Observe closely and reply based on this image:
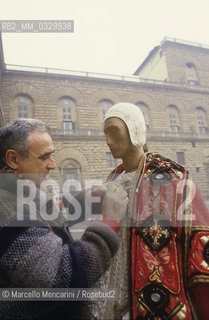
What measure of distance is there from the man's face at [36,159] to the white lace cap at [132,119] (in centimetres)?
71

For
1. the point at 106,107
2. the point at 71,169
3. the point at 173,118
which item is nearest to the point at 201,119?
the point at 173,118

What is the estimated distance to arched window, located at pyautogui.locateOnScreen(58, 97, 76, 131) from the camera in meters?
16.2

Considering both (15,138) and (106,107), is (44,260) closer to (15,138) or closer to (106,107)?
(15,138)

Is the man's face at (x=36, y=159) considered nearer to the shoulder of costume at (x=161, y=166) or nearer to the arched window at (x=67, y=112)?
the shoulder of costume at (x=161, y=166)

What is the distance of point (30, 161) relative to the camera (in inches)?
43.9

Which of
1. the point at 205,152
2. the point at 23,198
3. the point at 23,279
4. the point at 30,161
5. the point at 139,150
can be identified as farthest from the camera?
the point at 205,152

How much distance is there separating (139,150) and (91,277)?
1085 mm

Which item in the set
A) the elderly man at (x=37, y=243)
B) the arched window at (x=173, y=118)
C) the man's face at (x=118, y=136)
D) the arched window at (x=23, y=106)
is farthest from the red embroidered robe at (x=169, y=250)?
the arched window at (x=173, y=118)

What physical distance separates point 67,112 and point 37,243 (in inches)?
638

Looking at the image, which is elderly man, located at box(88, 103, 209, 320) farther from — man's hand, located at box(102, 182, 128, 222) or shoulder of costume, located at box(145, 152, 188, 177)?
man's hand, located at box(102, 182, 128, 222)

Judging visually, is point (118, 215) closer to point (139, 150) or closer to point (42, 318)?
point (42, 318)

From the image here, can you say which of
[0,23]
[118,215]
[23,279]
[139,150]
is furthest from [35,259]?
[0,23]

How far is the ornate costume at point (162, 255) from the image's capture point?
4.20ft

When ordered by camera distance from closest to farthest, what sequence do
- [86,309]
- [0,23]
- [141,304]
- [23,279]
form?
[23,279], [86,309], [141,304], [0,23]
